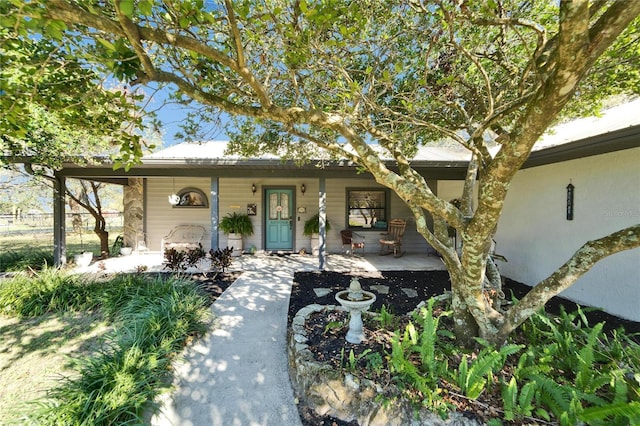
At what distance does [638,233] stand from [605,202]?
2.91 meters

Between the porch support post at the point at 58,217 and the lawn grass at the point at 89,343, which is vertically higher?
the porch support post at the point at 58,217

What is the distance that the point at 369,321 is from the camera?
3.34 metres

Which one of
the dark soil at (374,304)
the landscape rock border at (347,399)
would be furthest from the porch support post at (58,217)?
the landscape rock border at (347,399)

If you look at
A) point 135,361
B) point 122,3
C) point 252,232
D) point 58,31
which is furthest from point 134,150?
point 252,232

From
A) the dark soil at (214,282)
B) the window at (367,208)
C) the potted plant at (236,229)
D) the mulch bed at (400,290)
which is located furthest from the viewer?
the window at (367,208)

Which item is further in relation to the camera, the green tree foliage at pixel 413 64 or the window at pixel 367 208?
the window at pixel 367 208

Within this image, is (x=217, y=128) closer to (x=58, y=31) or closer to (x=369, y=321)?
(x=58, y=31)

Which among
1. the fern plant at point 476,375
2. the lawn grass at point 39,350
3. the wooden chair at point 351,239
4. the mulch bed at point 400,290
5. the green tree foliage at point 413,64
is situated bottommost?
the lawn grass at point 39,350

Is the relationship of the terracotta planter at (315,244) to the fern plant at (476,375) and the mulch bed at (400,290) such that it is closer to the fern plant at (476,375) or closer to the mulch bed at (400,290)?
the mulch bed at (400,290)

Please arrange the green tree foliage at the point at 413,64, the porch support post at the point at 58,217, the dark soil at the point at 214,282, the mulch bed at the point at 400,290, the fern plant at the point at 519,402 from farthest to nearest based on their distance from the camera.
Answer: the porch support post at the point at 58,217 < the dark soil at the point at 214,282 < the mulch bed at the point at 400,290 < the fern plant at the point at 519,402 < the green tree foliage at the point at 413,64

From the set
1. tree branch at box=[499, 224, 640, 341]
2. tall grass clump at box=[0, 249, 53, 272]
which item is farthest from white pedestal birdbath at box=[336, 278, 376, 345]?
tall grass clump at box=[0, 249, 53, 272]

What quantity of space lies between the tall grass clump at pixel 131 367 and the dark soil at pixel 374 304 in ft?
4.36

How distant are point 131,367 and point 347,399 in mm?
1945

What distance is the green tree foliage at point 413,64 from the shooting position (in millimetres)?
1717
